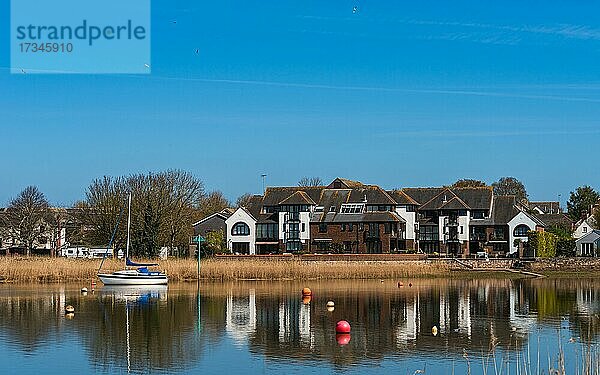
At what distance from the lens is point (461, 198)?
308ft

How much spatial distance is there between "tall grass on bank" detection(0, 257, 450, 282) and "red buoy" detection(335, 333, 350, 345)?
98.1 ft

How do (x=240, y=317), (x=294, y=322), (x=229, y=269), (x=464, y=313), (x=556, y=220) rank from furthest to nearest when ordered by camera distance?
(x=556, y=220), (x=229, y=269), (x=464, y=313), (x=240, y=317), (x=294, y=322)

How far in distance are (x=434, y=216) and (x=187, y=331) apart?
62381mm

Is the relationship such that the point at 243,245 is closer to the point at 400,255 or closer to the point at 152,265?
the point at 400,255

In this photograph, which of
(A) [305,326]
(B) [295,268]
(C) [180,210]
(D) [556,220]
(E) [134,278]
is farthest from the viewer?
(D) [556,220]

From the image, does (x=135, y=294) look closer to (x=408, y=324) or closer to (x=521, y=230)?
(x=408, y=324)

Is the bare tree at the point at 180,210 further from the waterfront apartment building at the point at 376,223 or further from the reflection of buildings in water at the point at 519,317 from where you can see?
the reflection of buildings in water at the point at 519,317

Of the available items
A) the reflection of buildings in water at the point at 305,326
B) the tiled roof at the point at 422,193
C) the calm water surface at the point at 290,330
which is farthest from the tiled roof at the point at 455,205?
the reflection of buildings in water at the point at 305,326

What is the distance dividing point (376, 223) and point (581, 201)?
2049 inches

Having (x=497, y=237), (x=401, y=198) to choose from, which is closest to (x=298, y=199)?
(x=401, y=198)

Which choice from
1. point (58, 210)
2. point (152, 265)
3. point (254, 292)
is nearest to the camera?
point (254, 292)

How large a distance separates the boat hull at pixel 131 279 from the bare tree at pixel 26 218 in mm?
39304

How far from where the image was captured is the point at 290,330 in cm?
3344

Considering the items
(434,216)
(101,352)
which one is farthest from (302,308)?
(434,216)
